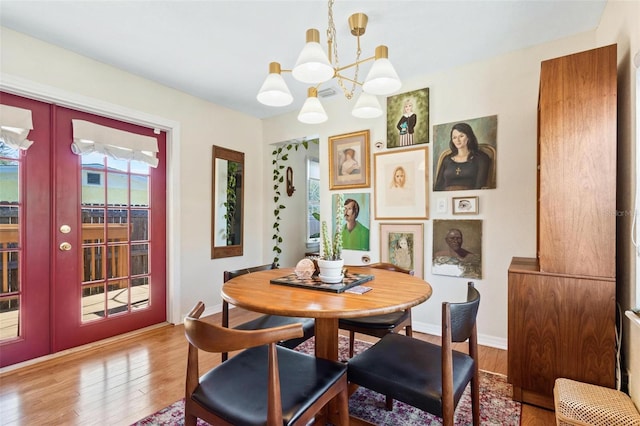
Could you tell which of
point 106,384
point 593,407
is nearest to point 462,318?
point 593,407

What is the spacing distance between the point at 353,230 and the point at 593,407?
2.33 meters

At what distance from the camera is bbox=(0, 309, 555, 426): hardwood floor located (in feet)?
5.91

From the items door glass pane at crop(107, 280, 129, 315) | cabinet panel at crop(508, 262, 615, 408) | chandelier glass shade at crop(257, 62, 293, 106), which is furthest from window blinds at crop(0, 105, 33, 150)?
cabinet panel at crop(508, 262, 615, 408)

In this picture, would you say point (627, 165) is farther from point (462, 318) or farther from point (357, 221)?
point (357, 221)

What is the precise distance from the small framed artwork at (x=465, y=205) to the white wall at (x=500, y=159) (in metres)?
0.05

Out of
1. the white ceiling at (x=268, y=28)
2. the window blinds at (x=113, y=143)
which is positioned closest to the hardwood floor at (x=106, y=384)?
the window blinds at (x=113, y=143)

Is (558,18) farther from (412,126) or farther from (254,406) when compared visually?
(254,406)

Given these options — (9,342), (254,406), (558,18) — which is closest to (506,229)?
(558,18)

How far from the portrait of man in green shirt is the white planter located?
1.74 metres

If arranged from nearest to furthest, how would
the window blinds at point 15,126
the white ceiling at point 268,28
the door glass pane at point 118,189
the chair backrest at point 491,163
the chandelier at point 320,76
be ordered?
the chandelier at point 320,76
the white ceiling at point 268,28
the window blinds at point 15,126
the chair backrest at point 491,163
the door glass pane at point 118,189

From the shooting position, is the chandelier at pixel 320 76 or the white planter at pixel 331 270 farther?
the white planter at pixel 331 270

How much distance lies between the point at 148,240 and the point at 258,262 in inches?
58.6

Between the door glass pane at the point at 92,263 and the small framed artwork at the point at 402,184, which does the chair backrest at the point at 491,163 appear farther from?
the door glass pane at the point at 92,263

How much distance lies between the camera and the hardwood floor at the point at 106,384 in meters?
1.80
